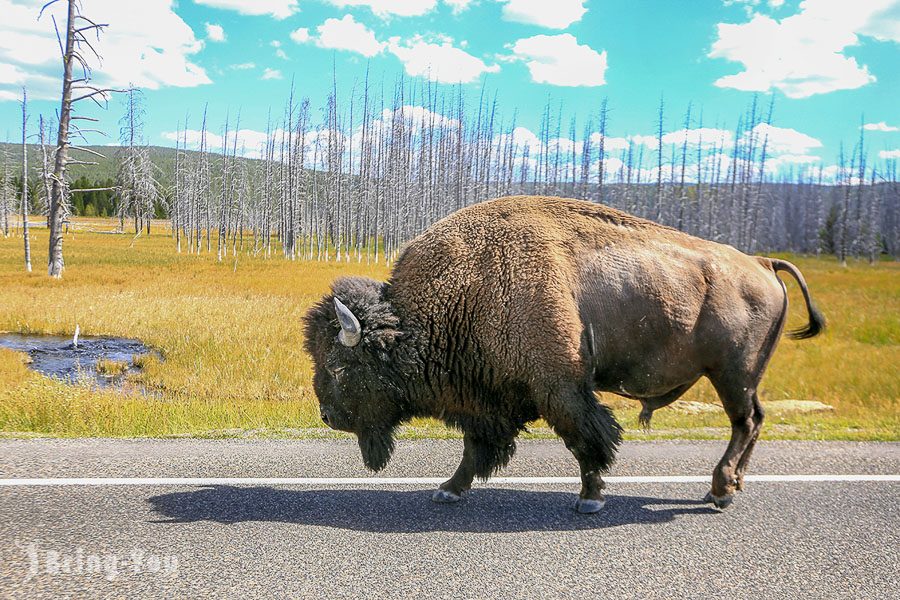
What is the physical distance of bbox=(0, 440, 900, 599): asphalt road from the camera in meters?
3.12

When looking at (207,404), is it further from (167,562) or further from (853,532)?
Result: (853,532)

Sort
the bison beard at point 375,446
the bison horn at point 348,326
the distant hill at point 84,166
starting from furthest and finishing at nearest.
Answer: the distant hill at point 84,166
the bison beard at point 375,446
the bison horn at point 348,326

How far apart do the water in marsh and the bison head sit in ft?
25.1

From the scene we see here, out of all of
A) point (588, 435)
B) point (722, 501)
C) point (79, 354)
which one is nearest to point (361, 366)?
point (588, 435)

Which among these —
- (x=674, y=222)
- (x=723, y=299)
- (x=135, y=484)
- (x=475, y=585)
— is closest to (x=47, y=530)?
(x=135, y=484)

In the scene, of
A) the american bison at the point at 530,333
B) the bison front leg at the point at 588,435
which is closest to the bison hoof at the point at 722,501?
the american bison at the point at 530,333

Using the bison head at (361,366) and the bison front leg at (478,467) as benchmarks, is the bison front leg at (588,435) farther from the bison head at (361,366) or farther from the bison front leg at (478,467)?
the bison head at (361,366)

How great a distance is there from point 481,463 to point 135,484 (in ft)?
7.90

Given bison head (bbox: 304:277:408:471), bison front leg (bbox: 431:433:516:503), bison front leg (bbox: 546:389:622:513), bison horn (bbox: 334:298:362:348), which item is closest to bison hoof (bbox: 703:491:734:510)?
bison front leg (bbox: 546:389:622:513)

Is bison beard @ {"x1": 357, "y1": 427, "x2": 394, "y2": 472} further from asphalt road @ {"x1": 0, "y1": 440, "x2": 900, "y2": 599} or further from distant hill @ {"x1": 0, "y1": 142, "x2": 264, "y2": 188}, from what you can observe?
distant hill @ {"x1": 0, "y1": 142, "x2": 264, "y2": 188}

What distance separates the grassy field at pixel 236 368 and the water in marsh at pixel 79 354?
406 mm

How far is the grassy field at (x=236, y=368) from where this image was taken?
6.57 meters

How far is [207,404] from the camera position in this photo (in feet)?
26.5

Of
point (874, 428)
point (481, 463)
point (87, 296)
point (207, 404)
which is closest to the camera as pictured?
point (481, 463)
